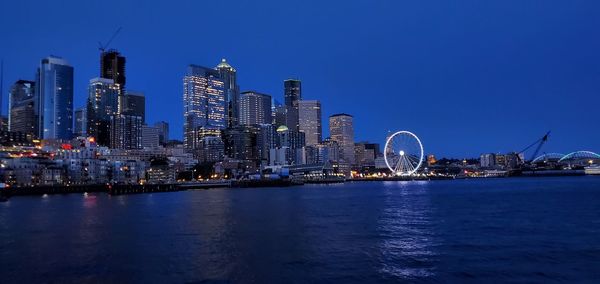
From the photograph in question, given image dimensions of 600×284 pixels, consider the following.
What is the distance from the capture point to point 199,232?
1571 inches

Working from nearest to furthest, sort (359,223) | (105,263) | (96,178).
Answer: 1. (105,263)
2. (359,223)
3. (96,178)

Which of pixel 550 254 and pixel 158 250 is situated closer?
pixel 550 254

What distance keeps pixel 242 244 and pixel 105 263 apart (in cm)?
887

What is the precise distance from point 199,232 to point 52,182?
131 meters

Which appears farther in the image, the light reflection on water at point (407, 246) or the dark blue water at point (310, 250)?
the light reflection on water at point (407, 246)

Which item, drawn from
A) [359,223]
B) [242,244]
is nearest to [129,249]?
[242,244]

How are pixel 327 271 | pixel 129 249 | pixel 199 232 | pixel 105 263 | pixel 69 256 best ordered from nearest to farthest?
pixel 327 271 < pixel 105 263 < pixel 69 256 < pixel 129 249 < pixel 199 232

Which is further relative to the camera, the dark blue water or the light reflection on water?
the light reflection on water

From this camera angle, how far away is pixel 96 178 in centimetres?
16925

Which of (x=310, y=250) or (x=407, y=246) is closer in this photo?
(x=310, y=250)

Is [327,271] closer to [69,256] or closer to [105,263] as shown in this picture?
[105,263]

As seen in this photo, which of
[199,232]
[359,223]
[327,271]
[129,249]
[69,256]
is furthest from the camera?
[359,223]

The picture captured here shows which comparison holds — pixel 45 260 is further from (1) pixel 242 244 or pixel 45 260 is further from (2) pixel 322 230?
(2) pixel 322 230

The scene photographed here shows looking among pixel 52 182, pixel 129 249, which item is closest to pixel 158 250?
pixel 129 249
